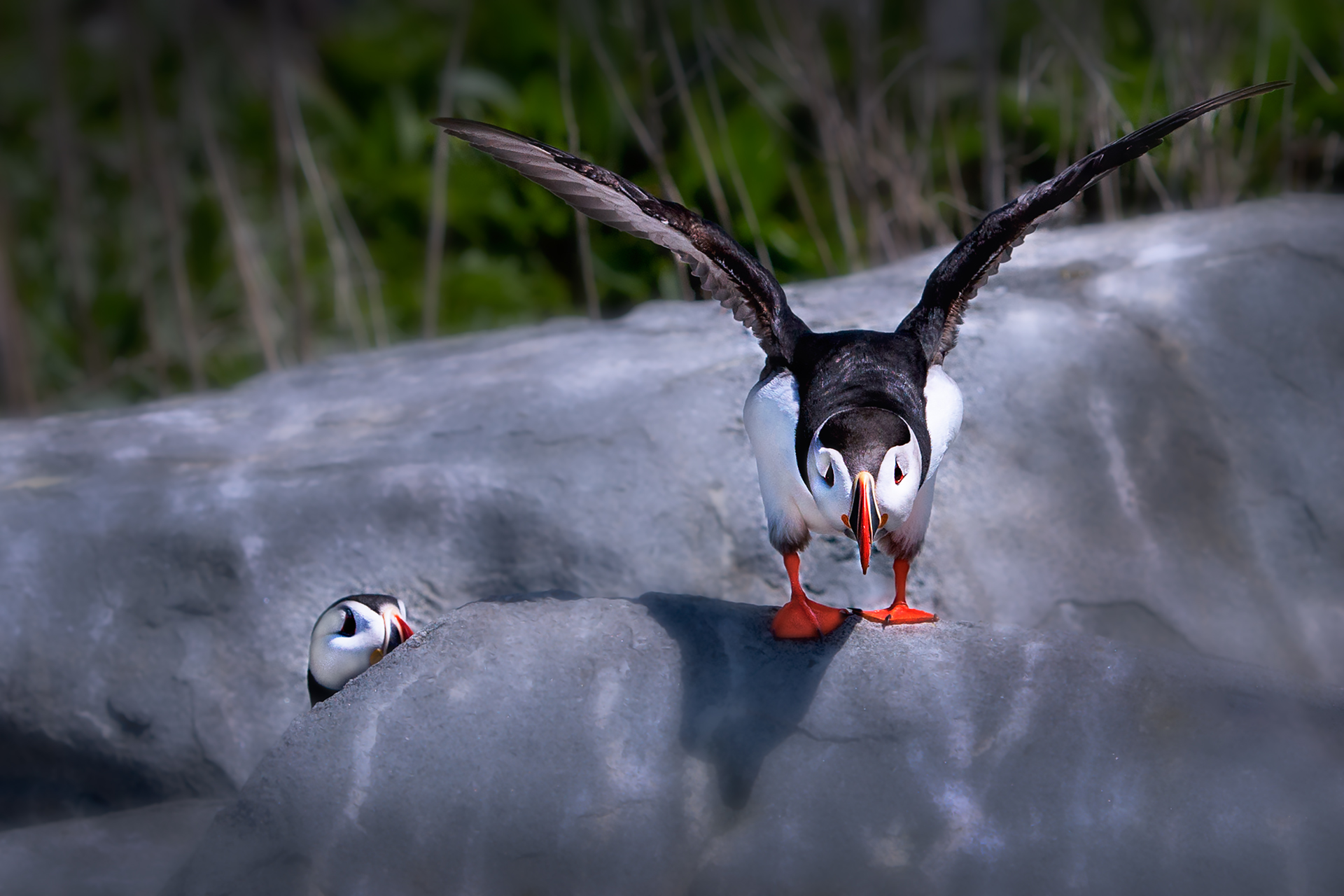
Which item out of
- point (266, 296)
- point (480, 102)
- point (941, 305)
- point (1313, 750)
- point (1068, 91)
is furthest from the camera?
point (480, 102)

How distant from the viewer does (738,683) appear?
7.87 ft

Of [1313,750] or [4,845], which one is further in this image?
[4,845]

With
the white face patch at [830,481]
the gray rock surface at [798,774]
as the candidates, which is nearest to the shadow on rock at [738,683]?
the gray rock surface at [798,774]

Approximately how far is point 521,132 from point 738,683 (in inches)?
154

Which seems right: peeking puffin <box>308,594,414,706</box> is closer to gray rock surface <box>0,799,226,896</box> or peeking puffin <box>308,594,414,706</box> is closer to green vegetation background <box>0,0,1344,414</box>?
gray rock surface <box>0,799,226,896</box>

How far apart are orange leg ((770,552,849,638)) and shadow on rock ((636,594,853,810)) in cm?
→ 2

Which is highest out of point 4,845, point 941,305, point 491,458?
point 941,305

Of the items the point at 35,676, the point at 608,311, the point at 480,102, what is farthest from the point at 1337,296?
the point at 480,102

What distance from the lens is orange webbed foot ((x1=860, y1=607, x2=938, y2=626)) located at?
2541 mm

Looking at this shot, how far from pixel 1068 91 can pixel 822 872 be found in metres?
3.50

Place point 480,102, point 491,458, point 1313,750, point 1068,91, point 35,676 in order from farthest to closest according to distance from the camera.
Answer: point 480,102 < point 1068,91 < point 491,458 < point 35,676 < point 1313,750

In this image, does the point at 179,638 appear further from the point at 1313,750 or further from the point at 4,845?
the point at 1313,750

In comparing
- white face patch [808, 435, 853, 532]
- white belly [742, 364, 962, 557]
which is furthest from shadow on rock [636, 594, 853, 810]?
white face patch [808, 435, 853, 532]

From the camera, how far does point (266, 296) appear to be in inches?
200
